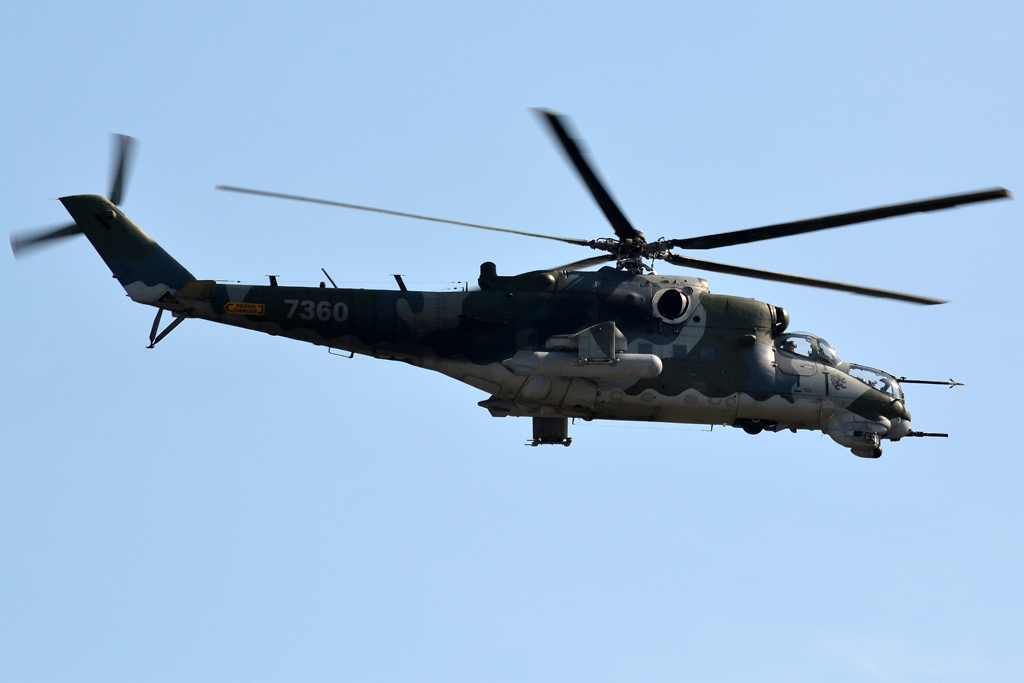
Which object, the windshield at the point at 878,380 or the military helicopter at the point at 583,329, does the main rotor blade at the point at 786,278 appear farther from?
the windshield at the point at 878,380

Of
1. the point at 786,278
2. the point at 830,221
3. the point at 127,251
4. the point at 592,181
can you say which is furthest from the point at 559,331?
the point at 127,251

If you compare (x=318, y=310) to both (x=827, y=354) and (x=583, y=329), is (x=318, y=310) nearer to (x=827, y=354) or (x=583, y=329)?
(x=583, y=329)

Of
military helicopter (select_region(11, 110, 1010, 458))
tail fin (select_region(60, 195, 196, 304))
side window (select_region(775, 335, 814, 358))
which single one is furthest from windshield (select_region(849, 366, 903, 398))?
tail fin (select_region(60, 195, 196, 304))

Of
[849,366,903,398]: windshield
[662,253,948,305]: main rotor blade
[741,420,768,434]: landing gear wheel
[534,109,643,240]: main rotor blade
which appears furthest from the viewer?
[849,366,903,398]: windshield

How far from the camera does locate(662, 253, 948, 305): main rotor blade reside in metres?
28.3

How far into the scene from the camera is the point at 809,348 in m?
31.0

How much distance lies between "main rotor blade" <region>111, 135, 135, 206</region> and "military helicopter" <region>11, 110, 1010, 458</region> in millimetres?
37

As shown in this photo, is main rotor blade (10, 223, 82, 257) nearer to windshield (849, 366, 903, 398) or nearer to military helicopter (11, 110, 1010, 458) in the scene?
military helicopter (11, 110, 1010, 458)

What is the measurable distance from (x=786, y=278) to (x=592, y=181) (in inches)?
224

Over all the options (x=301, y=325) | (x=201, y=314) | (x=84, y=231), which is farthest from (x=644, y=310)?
(x=84, y=231)

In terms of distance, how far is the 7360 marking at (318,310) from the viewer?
28.5 m

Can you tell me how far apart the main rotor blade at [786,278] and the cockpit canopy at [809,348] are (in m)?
2.31

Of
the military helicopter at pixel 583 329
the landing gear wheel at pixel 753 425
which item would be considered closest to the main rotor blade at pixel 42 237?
the military helicopter at pixel 583 329

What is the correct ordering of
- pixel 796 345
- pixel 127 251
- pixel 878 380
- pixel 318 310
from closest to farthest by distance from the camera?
pixel 318 310 < pixel 127 251 < pixel 796 345 < pixel 878 380
